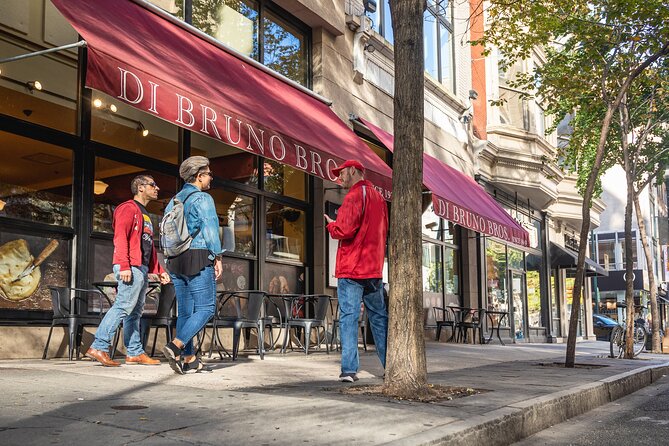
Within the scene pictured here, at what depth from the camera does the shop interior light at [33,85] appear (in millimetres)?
8469

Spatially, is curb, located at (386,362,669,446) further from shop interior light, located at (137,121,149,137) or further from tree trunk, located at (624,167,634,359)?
shop interior light, located at (137,121,149,137)

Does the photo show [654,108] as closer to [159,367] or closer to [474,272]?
[474,272]

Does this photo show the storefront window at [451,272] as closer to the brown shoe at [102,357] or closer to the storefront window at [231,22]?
the storefront window at [231,22]

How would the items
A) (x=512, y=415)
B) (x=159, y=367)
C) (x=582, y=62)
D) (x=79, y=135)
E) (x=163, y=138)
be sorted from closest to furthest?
(x=512, y=415) < (x=159, y=367) < (x=79, y=135) < (x=163, y=138) < (x=582, y=62)

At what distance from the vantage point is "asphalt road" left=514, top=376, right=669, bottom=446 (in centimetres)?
520

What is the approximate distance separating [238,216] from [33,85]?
12.3 feet

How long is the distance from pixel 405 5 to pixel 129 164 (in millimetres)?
4788

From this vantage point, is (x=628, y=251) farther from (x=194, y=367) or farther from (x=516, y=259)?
(x=194, y=367)

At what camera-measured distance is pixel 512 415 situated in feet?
16.4

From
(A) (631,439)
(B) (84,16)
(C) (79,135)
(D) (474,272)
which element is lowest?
(A) (631,439)

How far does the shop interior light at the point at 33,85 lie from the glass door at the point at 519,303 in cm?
1681

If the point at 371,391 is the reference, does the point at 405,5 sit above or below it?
above

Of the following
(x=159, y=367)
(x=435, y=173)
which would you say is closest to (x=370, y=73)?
(x=435, y=173)

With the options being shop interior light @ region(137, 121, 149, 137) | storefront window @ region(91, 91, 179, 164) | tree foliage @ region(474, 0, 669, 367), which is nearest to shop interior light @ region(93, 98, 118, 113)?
storefront window @ region(91, 91, 179, 164)
